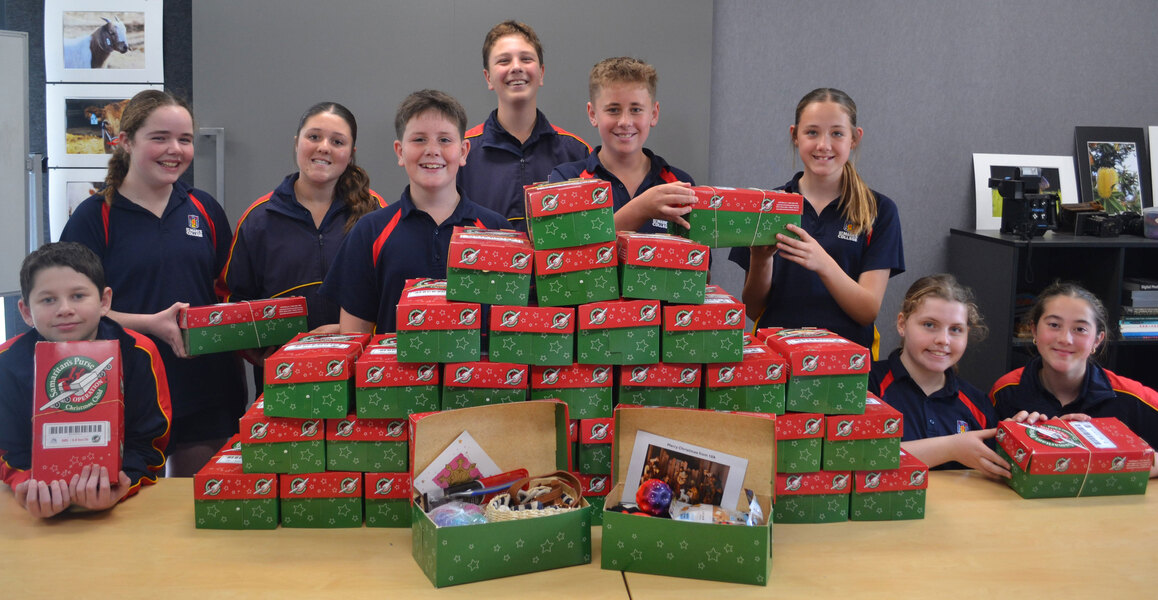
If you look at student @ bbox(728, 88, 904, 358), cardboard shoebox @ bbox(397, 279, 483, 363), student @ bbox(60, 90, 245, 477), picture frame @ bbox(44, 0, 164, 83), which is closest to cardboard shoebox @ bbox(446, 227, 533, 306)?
cardboard shoebox @ bbox(397, 279, 483, 363)

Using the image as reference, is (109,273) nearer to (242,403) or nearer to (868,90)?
(242,403)

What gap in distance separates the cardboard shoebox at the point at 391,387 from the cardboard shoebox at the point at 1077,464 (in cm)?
126

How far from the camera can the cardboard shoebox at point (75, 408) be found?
1609mm

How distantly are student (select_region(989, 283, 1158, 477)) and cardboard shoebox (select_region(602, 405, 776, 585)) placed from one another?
3.41 ft

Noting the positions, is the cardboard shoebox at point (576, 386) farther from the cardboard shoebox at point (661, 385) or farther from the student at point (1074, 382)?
the student at point (1074, 382)

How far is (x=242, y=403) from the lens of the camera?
2645 millimetres

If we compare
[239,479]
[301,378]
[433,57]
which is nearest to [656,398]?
[301,378]

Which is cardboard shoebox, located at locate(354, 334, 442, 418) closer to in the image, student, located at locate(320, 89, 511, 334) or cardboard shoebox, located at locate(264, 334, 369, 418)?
cardboard shoebox, located at locate(264, 334, 369, 418)

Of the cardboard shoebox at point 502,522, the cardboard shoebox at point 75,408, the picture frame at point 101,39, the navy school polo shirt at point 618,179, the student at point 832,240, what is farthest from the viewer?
the picture frame at point 101,39

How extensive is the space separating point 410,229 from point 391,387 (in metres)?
0.65

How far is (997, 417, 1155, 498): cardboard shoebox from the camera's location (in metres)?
1.82

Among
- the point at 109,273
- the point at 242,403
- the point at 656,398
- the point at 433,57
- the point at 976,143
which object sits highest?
the point at 433,57

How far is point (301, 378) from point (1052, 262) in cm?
354

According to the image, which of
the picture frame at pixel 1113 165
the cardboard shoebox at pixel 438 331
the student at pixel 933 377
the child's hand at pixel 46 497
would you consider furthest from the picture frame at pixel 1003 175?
the child's hand at pixel 46 497
